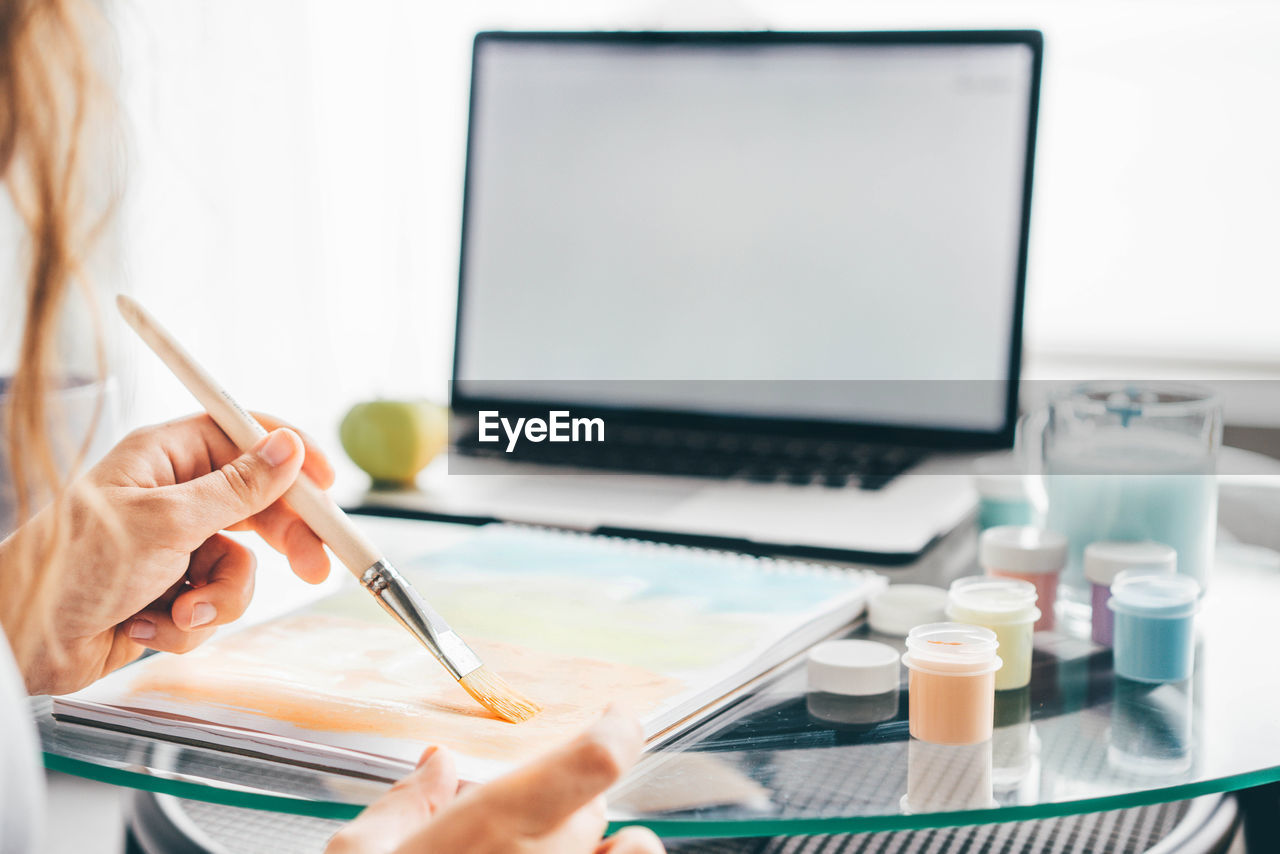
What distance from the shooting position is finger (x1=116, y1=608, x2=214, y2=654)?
1.97ft

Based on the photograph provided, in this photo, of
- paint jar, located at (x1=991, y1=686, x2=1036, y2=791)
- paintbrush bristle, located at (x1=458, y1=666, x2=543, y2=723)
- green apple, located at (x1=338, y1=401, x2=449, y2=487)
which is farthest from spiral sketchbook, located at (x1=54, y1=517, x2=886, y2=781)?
green apple, located at (x1=338, y1=401, x2=449, y2=487)

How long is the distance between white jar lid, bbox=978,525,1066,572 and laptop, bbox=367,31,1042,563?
0.51 feet

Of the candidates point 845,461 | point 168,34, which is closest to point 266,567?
point 845,461

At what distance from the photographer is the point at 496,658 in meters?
0.59

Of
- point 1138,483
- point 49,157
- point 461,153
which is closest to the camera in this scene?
point 49,157

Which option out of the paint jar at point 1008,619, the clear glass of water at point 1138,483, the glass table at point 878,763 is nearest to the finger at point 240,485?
the glass table at point 878,763

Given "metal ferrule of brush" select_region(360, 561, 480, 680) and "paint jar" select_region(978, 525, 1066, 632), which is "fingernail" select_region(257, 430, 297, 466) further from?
"paint jar" select_region(978, 525, 1066, 632)

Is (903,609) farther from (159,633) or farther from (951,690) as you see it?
(159,633)

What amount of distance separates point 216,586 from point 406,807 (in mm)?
247

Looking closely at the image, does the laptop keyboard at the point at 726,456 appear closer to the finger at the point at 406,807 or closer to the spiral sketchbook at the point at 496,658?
the spiral sketchbook at the point at 496,658

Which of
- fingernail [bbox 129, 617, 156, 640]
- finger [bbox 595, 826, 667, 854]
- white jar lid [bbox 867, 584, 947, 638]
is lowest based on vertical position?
finger [bbox 595, 826, 667, 854]

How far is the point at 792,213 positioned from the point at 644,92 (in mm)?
174

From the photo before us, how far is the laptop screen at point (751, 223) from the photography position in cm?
95

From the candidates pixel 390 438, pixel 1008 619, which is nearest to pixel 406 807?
pixel 1008 619
